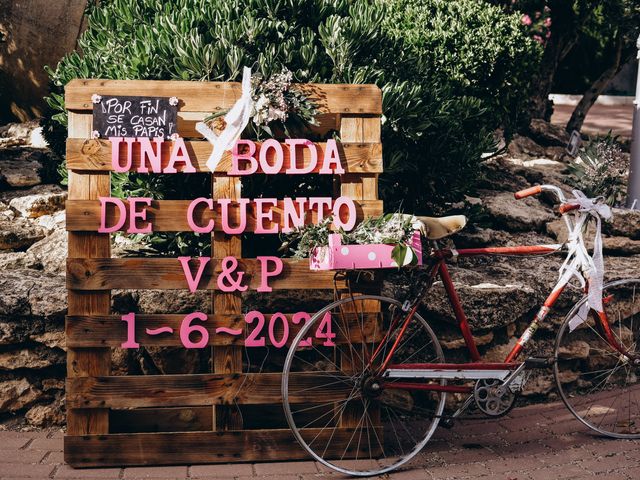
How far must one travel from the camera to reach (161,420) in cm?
512

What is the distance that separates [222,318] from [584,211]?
2073 millimetres

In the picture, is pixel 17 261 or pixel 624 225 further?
pixel 624 225

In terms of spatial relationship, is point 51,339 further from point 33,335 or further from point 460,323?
point 460,323

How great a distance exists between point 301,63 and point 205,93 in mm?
876

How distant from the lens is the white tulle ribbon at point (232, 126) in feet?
15.1

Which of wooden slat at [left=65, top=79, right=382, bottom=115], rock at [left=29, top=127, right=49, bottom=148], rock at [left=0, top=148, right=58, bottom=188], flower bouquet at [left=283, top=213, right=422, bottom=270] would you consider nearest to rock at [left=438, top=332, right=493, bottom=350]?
flower bouquet at [left=283, top=213, right=422, bottom=270]

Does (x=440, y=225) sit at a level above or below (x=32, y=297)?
above

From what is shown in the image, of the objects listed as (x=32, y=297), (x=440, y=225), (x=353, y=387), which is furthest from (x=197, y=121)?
(x=353, y=387)

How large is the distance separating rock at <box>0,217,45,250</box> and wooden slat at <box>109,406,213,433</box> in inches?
68.4

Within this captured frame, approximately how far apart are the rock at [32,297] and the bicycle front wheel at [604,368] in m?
3.10

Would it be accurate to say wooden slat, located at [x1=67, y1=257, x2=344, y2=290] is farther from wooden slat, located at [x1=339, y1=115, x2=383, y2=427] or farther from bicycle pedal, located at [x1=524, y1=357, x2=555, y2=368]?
bicycle pedal, located at [x1=524, y1=357, x2=555, y2=368]

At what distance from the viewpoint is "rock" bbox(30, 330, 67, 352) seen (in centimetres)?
521

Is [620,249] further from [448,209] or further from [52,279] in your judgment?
[52,279]

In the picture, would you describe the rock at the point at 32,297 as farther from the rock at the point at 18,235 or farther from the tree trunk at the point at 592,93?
the tree trunk at the point at 592,93
